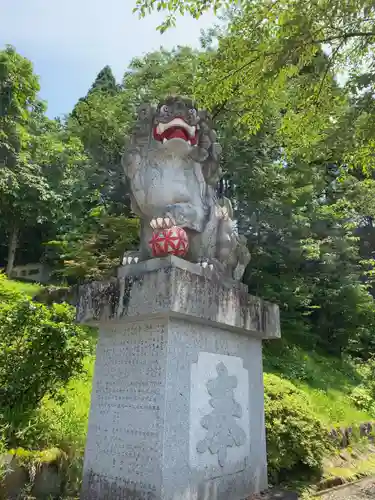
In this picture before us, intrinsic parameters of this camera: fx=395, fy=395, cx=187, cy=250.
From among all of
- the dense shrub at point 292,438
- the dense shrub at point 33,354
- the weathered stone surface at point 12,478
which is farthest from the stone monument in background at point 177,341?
the dense shrub at point 33,354

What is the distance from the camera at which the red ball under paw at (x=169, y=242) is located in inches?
126

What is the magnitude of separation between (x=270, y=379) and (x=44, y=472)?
2.96m

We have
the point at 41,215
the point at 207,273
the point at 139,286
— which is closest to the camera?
the point at 139,286

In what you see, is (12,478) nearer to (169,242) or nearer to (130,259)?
(130,259)

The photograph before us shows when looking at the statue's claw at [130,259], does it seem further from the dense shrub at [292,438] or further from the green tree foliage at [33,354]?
the dense shrub at [292,438]

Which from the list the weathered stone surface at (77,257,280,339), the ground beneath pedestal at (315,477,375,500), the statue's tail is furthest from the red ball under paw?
the ground beneath pedestal at (315,477,375,500)

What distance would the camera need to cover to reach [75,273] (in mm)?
11680

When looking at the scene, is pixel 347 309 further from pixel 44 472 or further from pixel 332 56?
pixel 44 472

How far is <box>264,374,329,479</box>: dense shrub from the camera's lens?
4141mm

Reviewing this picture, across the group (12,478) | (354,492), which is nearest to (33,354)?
(12,478)

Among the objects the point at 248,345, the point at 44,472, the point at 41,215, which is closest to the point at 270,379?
the point at 248,345

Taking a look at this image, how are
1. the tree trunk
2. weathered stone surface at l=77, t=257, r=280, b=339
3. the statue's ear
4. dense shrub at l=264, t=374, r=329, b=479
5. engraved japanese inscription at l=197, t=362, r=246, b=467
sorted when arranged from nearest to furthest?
weathered stone surface at l=77, t=257, r=280, b=339 < engraved japanese inscription at l=197, t=362, r=246, b=467 < the statue's ear < dense shrub at l=264, t=374, r=329, b=479 < the tree trunk

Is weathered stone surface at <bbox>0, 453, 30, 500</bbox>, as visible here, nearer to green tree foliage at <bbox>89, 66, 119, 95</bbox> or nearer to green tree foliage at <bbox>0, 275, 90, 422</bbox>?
green tree foliage at <bbox>0, 275, 90, 422</bbox>

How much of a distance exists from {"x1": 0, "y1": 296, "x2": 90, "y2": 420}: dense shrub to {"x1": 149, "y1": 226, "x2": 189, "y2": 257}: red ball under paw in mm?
1641
